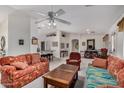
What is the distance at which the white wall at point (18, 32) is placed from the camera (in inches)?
219

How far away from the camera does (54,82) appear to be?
101 inches

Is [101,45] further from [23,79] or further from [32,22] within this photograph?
[23,79]

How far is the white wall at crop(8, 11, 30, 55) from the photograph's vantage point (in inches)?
219

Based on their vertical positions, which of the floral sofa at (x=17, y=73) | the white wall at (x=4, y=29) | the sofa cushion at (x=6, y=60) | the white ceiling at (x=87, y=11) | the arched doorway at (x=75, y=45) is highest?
the white ceiling at (x=87, y=11)

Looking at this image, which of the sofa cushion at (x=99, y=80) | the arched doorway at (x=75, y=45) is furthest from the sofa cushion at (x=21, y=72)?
the arched doorway at (x=75, y=45)

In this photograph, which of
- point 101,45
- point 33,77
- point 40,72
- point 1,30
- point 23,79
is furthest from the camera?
point 101,45

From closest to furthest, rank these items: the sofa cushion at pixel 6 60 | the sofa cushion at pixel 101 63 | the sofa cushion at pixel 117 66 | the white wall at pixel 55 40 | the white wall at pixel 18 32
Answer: the sofa cushion at pixel 117 66 < the sofa cushion at pixel 6 60 < the sofa cushion at pixel 101 63 < the white wall at pixel 18 32 < the white wall at pixel 55 40

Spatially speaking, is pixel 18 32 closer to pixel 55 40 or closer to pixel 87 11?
pixel 87 11

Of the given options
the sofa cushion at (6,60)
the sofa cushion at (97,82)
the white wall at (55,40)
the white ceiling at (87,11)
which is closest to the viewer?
the sofa cushion at (97,82)

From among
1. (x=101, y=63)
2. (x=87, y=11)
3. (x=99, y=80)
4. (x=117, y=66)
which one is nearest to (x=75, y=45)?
(x=87, y=11)

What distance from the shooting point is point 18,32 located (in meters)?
5.84

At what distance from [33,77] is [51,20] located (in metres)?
1.88

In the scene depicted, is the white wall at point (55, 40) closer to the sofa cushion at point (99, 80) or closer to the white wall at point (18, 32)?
the white wall at point (18, 32)
